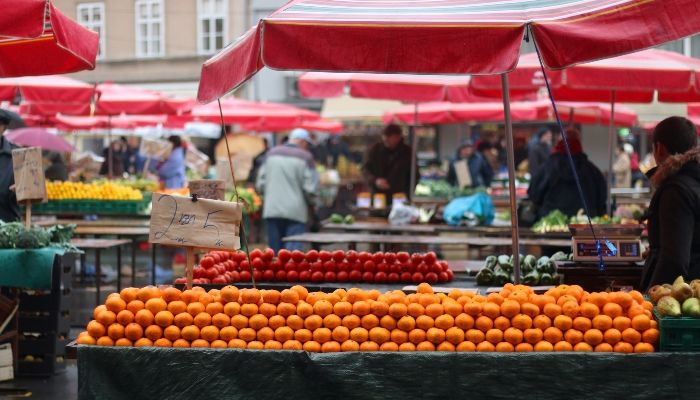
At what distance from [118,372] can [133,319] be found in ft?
1.00

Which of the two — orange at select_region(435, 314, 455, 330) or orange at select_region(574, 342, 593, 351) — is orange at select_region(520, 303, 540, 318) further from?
orange at select_region(435, 314, 455, 330)

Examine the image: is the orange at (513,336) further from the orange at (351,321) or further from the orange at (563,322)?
the orange at (351,321)

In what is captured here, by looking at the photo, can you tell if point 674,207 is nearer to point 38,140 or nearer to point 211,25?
point 38,140

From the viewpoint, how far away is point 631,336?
5617 millimetres

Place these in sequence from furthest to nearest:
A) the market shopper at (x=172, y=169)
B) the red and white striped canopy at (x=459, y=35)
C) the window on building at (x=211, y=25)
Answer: the window on building at (x=211, y=25), the market shopper at (x=172, y=169), the red and white striped canopy at (x=459, y=35)

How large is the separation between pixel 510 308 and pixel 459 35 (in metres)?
1.49

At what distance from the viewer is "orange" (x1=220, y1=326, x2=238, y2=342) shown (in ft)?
19.0

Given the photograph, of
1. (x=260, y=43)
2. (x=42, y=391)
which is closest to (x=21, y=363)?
(x=42, y=391)

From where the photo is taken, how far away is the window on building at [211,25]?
4069 centimetres

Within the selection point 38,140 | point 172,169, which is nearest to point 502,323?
point 172,169

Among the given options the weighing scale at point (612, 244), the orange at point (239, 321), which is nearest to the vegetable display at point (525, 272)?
the weighing scale at point (612, 244)

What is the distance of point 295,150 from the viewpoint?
1505 centimetres

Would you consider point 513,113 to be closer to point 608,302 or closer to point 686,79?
point 686,79

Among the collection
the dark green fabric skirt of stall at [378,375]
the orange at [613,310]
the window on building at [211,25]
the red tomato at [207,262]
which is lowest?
the dark green fabric skirt of stall at [378,375]
